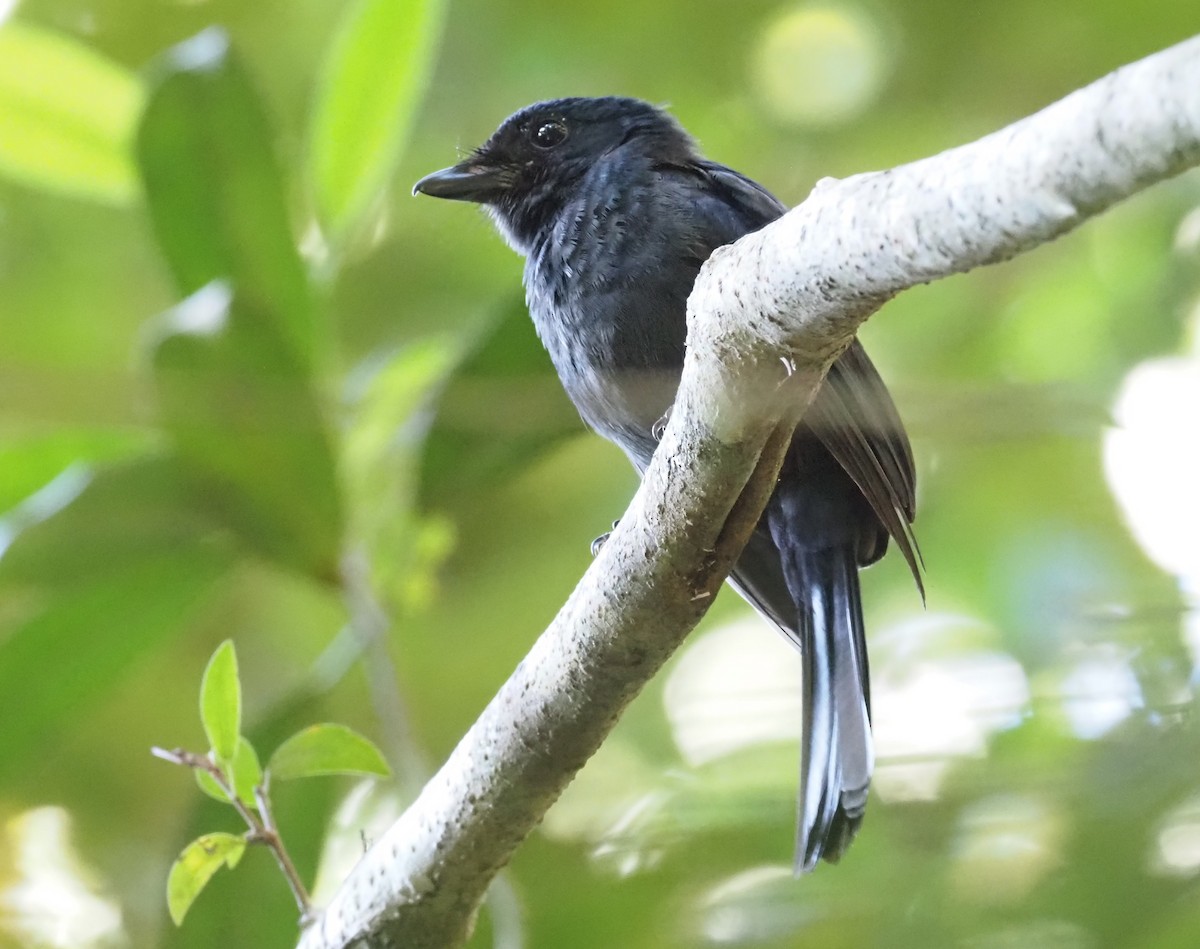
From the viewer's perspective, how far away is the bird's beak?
246 centimetres

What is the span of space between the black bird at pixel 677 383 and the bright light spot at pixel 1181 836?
1.43ft

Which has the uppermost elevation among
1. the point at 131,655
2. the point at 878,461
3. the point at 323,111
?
the point at 323,111

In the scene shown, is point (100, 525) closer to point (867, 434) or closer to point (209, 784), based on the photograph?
point (209, 784)

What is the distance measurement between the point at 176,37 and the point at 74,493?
1437mm

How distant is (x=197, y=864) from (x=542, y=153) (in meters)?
1.49

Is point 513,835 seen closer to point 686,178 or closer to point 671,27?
point 686,178

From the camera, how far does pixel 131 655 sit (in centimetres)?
229

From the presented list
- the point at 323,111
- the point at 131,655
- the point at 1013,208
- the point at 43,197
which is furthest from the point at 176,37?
the point at 1013,208

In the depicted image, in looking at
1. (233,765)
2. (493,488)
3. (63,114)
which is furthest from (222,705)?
(63,114)

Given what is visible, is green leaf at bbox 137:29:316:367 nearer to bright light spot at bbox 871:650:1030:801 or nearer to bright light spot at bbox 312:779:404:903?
bright light spot at bbox 312:779:404:903

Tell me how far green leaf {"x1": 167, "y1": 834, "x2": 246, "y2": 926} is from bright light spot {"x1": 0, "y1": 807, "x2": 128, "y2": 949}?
37.5 inches

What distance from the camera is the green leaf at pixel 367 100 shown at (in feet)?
7.95

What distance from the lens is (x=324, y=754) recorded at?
4.91ft

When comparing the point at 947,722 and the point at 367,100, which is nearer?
the point at 947,722
